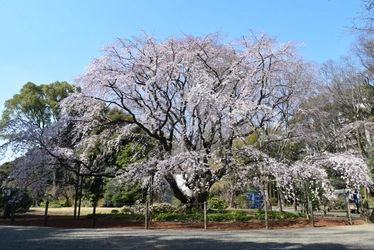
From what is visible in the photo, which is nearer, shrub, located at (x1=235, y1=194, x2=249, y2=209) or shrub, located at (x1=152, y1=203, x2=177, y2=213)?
shrub, located at (x1=152, y1=203, x2=177, y2=213)

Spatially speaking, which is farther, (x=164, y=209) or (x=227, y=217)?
(x=164, y=209)

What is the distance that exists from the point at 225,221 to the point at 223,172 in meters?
2.07

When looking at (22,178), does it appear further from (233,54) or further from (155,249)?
(233,54)

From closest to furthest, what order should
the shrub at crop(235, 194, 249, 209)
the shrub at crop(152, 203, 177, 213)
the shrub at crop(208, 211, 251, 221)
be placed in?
the shrub at crop(208, 211, 251, 221) < the shrub at crop(152, 203, 177, 213) < the shrub at crop(235, 194, 249, 209)

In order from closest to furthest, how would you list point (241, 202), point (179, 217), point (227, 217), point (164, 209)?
point (227, 217) < point (179, 217) < point (164, 209) < point (241, 202)

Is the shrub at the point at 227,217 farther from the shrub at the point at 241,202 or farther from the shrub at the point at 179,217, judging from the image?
the shrub at the point at 241,202

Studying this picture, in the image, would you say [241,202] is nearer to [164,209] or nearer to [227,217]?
[164,209]

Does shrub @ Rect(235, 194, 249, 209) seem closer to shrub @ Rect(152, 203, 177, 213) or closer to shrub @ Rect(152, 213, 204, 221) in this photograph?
shrub @ Rect(152, 203, 177, 213)

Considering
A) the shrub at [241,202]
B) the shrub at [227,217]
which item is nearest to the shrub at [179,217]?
the shrub at [227,217]

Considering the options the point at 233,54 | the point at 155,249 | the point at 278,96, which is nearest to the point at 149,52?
the point at 233,54

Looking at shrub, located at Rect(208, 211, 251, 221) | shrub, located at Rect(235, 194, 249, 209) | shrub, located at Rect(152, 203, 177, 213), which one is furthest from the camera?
shrub, located at Rect(235, 194, 249, 209)

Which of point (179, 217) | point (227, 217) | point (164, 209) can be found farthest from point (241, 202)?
point (179, 217)

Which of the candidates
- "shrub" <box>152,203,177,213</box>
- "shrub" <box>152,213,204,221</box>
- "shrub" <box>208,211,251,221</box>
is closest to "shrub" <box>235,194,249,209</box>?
"shrub" <box>152,203,177,213</box>

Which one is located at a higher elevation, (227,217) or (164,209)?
(164,209)
